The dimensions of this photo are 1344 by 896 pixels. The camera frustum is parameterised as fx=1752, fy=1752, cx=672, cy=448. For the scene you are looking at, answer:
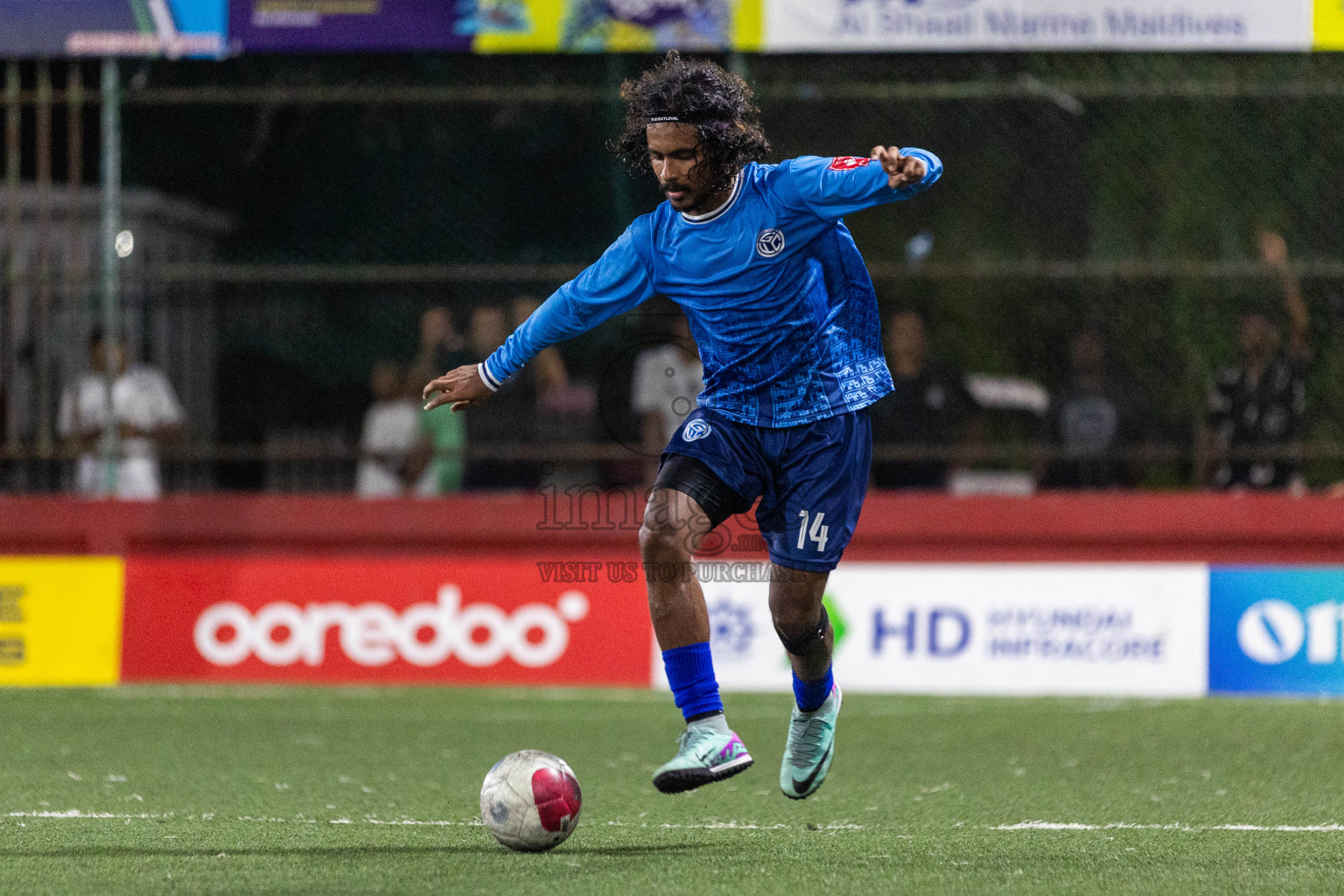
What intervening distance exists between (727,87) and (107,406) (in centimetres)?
607

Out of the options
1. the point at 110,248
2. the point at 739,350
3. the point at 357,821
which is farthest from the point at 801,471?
the point at 110,248

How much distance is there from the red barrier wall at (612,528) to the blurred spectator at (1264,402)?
0.24 meters

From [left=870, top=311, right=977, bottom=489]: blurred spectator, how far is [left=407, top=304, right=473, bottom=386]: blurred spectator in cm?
244

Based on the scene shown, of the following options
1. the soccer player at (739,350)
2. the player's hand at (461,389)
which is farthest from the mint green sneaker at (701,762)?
the player's hand at (461,389)

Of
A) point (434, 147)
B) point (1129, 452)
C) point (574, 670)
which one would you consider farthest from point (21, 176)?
point (1129, 452)

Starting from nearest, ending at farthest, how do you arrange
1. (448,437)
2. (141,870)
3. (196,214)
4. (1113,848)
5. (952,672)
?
(141,870), (1113,848), (952,672), (448,437), (196,214)

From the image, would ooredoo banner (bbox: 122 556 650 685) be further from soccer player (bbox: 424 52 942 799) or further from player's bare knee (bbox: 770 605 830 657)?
soccer player (bbox: 424 52 942 799)

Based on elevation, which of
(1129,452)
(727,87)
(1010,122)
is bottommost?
(1129,452)

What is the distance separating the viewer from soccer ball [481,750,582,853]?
4812mm

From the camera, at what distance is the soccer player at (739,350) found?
16.8 ft

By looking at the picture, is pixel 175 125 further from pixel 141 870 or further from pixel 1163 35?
pixel 141 870

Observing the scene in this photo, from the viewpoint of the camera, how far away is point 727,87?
5230 millimetres

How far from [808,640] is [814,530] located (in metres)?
0.39

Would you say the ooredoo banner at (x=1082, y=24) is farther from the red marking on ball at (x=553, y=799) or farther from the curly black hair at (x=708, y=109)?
the red marking on ball at (x=553, y=799)
